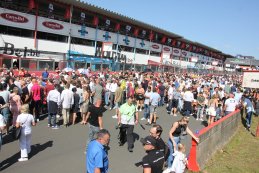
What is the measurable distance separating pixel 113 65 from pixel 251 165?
2103cm

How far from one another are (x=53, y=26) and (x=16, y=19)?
15.9 ft

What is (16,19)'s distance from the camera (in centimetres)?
2716

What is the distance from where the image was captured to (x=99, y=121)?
29.2 feet

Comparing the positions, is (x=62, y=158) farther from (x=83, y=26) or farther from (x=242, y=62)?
(x=242, y=62)

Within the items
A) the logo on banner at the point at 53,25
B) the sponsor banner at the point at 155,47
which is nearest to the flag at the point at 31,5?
the logo on banner at the point at 53,25

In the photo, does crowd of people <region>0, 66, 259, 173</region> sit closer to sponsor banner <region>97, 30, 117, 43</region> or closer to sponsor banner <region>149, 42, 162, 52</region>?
sponsor banner <region>97, 30, 117, 43</region>

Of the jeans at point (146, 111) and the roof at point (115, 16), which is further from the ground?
the roof at point (115, 16)

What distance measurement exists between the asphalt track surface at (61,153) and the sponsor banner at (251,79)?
23.9 feet

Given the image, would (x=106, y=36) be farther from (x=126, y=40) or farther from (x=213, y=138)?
(x=213, y=138)

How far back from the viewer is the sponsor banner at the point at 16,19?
25.7 m

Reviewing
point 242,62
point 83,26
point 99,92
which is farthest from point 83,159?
point 242,62

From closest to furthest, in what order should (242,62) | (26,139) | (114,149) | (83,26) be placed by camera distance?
(26,139), (114,149), (83,26), (242,62)

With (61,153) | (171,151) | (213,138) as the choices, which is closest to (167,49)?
(213,138)

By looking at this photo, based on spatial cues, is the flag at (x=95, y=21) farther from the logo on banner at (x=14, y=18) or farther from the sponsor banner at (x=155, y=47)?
the sponsor banner at (x=155, y=47)
